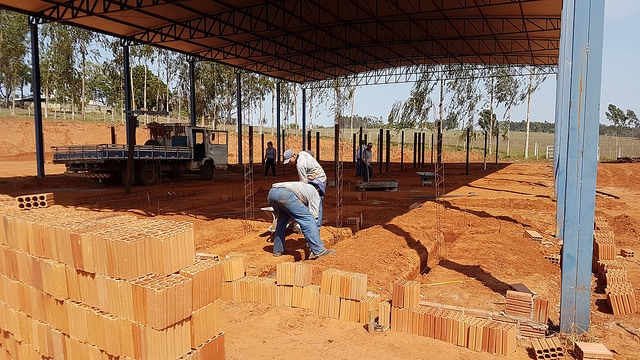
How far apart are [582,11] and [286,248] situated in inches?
207

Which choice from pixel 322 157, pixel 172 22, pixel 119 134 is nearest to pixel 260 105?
pixel 322 157

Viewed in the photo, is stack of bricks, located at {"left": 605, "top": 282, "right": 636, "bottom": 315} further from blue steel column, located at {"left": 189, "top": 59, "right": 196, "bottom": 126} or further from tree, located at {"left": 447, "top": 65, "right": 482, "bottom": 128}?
tree, located at {"left": 447, "top": 65, "right": 482, "bottom": 128}

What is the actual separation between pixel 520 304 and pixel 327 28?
55.1 feet

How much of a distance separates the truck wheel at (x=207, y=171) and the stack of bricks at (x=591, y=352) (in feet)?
56.9

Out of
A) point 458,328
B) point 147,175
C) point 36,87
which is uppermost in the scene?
point 36,87

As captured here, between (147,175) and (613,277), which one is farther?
(147,175)

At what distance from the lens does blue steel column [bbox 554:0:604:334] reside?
4074 mm

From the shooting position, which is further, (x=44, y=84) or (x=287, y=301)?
(x=44, y=84)

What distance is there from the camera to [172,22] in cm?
1689

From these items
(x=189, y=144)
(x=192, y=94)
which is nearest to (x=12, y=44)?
(x=192, y=94)

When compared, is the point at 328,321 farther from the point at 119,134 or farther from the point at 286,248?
the point at 119,134

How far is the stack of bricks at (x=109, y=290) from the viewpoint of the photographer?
2.81 m

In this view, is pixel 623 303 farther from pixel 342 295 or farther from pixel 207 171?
pixel 207 171

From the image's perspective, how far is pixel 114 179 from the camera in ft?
54.8
